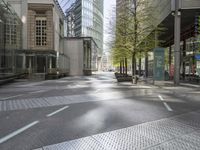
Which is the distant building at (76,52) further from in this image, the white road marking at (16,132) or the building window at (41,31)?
the white road marking at (16,132)

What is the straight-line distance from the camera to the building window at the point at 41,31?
40.3 metres

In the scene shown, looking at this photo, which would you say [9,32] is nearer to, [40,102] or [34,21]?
[34,21]

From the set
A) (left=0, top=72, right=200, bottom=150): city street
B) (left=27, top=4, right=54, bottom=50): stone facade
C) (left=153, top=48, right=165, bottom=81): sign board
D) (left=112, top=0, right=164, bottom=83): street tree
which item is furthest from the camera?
(left=27, top=4, right=54, bottom=50): stone facade

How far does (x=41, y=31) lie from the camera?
40312 millimetres

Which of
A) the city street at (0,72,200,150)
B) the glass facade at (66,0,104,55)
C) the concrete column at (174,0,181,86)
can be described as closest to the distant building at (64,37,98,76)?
the glass facade at (66,0,104,55)

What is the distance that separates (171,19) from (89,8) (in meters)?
61.7

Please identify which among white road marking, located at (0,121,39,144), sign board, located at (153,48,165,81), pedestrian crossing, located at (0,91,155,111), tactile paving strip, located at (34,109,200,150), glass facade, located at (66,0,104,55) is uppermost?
glass facade, located at (66,0,104,55)

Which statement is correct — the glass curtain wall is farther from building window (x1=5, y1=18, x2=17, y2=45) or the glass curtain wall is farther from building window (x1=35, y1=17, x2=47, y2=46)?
building window (x1=5, y1=18, x2=17, y2=45)

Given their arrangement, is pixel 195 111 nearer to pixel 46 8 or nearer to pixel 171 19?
pixel 171 19

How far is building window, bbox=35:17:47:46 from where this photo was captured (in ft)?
132

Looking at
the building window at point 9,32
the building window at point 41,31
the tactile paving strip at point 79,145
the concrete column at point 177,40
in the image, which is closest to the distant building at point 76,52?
the building window at point 41,31

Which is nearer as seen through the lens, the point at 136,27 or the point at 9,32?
the point at 136,27

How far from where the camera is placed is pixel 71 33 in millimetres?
76750

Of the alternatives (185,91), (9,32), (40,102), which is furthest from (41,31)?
(40,102)
